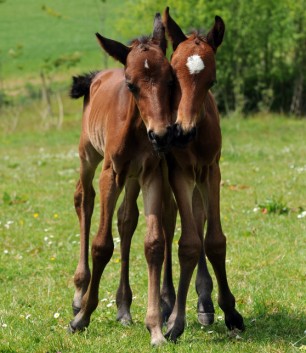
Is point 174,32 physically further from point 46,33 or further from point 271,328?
point 46,33

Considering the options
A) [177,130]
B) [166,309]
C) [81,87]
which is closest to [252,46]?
[81,87]

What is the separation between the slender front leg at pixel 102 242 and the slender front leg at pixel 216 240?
684 mm

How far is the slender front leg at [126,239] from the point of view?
266 inches

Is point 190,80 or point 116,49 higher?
point 116,49

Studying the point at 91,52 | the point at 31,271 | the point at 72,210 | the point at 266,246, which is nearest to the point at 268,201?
the point at 266,246

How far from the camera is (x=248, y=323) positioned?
6.54 metres

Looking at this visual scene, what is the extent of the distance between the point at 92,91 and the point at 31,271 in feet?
7.01

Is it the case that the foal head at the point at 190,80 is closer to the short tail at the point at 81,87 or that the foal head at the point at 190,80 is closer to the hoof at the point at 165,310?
the hoof at the point at 165,310

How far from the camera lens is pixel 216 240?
6.16 m

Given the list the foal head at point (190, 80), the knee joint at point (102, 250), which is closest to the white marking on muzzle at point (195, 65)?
the foal head at point (190, 80)

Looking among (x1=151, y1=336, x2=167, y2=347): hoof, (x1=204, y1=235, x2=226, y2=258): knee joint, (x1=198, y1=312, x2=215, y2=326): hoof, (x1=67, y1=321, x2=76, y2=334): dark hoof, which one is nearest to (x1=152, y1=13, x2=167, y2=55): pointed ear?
(x1=204, y1=235, x2=226, y2=258): knee joint

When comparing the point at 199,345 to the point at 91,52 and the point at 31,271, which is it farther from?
the point at 91,52

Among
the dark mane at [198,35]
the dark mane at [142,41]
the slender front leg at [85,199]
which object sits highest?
the dark mane at [198,35]

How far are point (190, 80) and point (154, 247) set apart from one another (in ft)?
3.99
